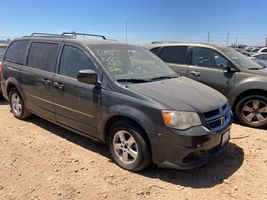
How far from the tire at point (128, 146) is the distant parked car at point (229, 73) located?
3.03 m

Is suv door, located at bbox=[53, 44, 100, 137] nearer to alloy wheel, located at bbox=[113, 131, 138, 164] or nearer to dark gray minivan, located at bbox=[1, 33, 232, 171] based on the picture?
dark gray minivan, located at bbox=[1, 33, 232, 171]

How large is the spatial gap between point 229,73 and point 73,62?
133 inches

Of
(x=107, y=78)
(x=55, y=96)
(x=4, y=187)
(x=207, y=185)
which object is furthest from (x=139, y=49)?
(x=4, y=187)

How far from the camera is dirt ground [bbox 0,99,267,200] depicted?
331 cm

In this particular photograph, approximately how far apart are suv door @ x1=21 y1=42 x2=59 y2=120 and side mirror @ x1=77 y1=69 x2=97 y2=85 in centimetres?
104

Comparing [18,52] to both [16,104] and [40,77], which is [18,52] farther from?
[40,77]

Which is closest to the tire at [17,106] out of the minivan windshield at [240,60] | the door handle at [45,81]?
the door handle at [45,81]

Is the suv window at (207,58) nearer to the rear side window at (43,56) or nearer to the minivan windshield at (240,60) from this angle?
the minivan windshield at (240,60)

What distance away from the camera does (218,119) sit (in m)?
3.66

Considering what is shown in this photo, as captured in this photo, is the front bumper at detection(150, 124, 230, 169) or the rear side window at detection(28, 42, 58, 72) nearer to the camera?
the front bumper at detection(150, 124, 230, 169)

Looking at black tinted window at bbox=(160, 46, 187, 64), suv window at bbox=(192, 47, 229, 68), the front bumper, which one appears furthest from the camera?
black tinted window at bbox=(160, 46, 187, 64)

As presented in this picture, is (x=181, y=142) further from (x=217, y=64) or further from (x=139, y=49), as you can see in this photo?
(x=217, y=64)

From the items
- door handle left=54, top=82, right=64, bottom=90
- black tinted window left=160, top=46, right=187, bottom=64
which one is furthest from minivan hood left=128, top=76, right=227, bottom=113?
black tinted window left=160, top=46, right=187, bottom=64

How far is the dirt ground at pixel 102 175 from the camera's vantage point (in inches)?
130
